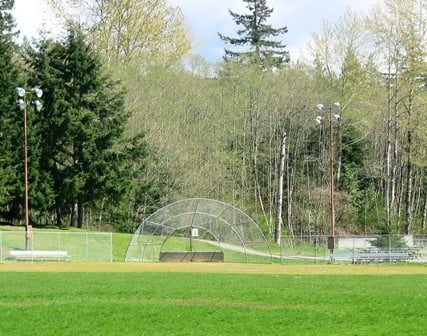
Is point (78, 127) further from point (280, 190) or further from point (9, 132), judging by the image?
point (280, 190)

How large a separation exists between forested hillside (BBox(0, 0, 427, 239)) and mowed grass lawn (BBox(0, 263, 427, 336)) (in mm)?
24591

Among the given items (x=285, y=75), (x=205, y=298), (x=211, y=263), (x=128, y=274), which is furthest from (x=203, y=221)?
(x=285, y=75)

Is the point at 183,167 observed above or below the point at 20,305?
above

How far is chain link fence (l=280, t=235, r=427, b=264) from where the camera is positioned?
3988 centimetres

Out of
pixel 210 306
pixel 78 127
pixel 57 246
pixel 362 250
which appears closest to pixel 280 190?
pixel 362 250

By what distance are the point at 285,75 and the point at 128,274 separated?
36762mm

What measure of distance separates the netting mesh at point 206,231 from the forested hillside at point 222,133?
10686mm

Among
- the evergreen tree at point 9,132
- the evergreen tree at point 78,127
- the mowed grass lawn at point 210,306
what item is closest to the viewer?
the mowed grass lawn at point 210,306

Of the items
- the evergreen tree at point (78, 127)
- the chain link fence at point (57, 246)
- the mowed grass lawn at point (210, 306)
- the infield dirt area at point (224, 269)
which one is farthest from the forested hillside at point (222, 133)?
the mowed grass lawn at point (210, 306)

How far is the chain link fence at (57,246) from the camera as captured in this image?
38.2m

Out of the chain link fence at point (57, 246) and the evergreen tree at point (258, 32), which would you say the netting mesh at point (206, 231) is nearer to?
the chain link fence at point (57, 246)

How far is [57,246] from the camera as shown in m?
42.5

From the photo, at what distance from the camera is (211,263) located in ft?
128

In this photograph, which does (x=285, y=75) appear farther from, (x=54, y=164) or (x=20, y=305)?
(x=20, y=305)
